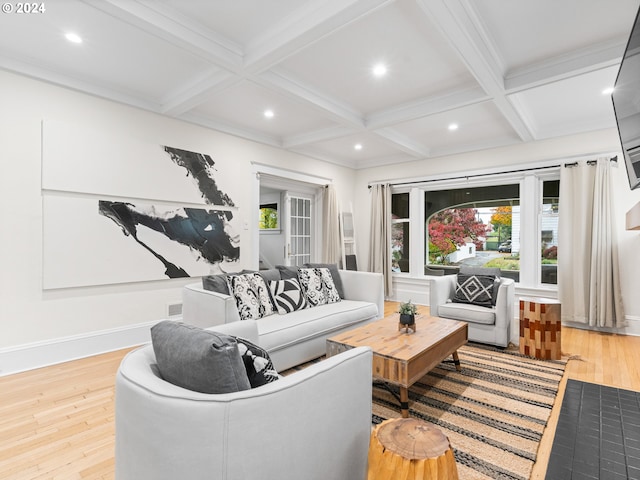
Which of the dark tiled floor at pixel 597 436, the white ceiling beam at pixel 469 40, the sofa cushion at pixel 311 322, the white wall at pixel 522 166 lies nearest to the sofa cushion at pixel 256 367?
the sofa cushion at pixel 311 322

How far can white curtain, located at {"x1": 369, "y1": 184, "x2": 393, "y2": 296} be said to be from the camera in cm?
601

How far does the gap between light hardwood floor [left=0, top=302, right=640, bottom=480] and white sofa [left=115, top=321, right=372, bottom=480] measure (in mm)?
848

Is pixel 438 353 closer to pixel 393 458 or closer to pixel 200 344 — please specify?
pixel 393 458

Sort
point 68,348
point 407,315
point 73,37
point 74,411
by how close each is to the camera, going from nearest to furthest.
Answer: point 74,411 → point 73,37 → point 407,315 → point 68,348

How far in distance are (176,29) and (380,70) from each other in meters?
1.67

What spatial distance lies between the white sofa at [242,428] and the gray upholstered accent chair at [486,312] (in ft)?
8.77

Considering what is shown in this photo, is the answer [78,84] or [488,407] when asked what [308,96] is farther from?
[488,407]

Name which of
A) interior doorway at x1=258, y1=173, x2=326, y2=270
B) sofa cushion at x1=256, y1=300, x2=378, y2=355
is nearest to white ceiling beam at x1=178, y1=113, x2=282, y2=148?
interior doorway at x1=258, y1=173, x2=326, y2=270

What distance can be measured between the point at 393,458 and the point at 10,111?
3804 millimetres

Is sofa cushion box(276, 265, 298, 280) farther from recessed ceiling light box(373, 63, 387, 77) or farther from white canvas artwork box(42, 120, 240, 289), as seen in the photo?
recessed ceiling light box(373, 63, 387, 77)

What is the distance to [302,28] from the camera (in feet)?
7.45

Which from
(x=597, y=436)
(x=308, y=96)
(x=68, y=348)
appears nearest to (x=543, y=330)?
(x=597, y=436)

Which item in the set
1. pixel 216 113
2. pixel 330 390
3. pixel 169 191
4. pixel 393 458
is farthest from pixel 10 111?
pixel 393 458

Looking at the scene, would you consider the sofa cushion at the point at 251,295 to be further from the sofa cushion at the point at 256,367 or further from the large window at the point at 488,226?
the large window at the point at 488,226
